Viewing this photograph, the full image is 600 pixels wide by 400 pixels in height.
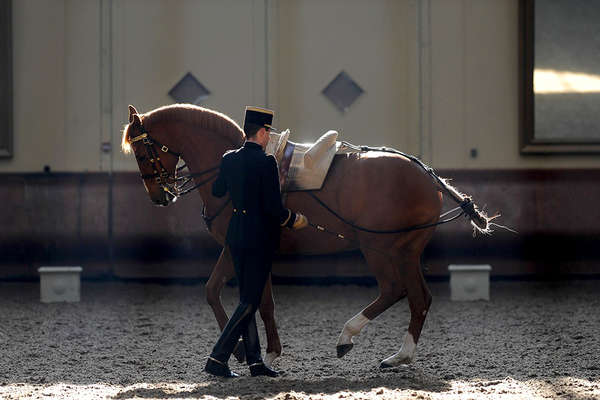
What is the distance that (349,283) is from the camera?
10.6 metres

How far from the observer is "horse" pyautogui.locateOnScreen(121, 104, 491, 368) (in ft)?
21.2

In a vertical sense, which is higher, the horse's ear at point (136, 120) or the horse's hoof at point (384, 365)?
the horse's ear at point (136, 120)

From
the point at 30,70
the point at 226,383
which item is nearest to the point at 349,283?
the point at 30,70

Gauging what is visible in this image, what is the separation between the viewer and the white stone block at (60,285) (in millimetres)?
9680

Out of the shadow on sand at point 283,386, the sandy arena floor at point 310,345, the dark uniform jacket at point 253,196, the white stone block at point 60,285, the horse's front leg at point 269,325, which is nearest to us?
the shadow on sand at point 283,386

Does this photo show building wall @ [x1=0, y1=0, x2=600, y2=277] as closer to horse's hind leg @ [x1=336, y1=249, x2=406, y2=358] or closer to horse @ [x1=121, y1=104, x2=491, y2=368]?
horse @ [x1=121, y1=104, x2=491, y2=368]

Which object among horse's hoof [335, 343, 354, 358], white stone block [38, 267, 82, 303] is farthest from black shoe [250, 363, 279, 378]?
white stone block [38, 267, 82, 303]

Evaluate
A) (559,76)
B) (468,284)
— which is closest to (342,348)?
(468,284)

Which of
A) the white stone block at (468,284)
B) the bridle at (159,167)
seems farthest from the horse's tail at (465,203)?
the white stone block at (468,284)

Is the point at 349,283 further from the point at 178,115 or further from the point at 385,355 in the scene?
the point at 178,115

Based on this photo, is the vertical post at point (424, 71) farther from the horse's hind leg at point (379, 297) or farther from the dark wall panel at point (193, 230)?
the horse's hind leg at point (379, 297)

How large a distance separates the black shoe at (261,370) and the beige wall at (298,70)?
14.8ft

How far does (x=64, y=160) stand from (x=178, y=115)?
4.12 metres

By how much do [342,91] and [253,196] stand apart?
4.60 meters
